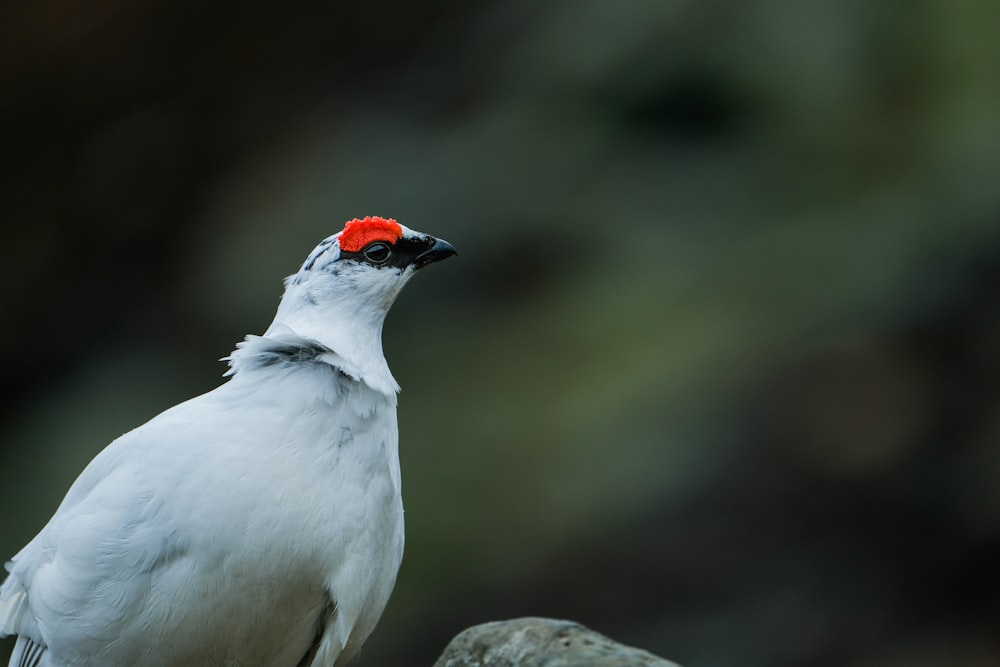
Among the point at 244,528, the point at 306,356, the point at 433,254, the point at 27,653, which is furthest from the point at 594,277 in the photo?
the point at 244,528

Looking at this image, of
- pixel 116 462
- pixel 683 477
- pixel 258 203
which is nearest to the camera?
pixel 116 462

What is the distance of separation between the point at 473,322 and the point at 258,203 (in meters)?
3.12

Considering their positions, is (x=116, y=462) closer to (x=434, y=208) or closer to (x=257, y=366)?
(x=257, y=366)

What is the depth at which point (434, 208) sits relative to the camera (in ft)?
33.4

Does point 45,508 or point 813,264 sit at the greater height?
point 813,264

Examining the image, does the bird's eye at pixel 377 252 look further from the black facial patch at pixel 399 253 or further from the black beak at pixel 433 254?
the black beak at pixel 433 254

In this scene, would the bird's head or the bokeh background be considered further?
the bokeh background

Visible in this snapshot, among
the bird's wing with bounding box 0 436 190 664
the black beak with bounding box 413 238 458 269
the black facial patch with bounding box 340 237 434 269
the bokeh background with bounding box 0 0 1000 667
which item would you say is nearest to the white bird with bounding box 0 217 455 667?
the bird's wing with bounding box 0 436 190 664

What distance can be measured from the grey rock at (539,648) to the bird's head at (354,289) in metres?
1.00

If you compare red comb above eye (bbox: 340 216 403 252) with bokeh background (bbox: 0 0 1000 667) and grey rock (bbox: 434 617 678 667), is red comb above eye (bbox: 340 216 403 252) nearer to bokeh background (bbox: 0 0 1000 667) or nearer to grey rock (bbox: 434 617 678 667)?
grey rock (bbox: 434 617 678 667)

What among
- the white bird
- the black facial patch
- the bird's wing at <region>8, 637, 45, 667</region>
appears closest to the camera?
the white bird

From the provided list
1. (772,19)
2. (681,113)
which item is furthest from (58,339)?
(772,19)

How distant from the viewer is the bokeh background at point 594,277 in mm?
7699

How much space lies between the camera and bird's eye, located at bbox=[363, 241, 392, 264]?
12.7ft
